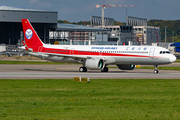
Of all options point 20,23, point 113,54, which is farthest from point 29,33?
point 20,23

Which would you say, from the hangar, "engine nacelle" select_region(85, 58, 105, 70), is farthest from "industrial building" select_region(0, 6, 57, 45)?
"engine nacelle" select_region(85, 58, 105, 70)

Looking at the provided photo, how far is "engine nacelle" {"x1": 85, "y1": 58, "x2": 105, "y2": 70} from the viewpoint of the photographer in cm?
4441

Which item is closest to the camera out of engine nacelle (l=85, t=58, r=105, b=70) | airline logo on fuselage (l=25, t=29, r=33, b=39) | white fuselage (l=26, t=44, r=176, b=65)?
white fuselage (l=26, t=44, r=176, b=65)

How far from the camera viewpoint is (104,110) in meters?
16.0

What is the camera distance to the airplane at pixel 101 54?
44250mm

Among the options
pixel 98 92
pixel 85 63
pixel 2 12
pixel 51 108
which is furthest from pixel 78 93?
pixel 2 12

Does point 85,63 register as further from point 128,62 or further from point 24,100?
point 24,100

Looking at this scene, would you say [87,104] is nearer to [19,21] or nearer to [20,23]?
[19,21]

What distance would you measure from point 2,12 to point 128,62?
75136mm

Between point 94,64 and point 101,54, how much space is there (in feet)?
11.5

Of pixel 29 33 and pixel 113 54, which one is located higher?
pixel 29 33

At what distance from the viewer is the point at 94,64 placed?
44.5 meters

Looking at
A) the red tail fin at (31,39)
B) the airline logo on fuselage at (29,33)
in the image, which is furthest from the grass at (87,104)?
the airline logo on fuselage at (29,33)

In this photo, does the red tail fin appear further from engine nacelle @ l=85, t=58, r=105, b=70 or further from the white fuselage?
engine nacelle @ l=85, t=58, r=105, b=70
